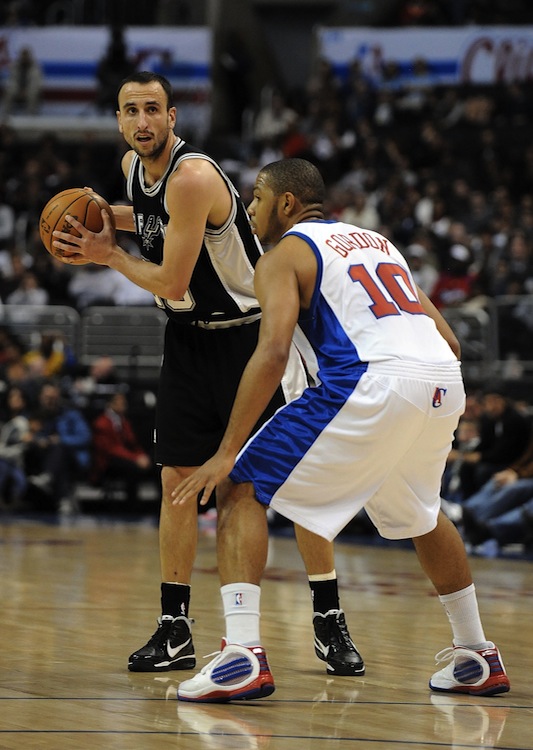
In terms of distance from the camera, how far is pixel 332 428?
4152 mm

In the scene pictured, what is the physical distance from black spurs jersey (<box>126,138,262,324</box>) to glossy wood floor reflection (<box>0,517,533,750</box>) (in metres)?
1.34

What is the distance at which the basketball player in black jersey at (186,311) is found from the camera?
4711mm

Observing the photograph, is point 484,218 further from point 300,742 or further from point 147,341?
point 300,742

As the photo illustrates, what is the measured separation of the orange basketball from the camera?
4801mm

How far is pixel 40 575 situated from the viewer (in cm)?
814

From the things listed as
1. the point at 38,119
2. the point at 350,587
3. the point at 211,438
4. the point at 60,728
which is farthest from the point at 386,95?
the point at 60,728

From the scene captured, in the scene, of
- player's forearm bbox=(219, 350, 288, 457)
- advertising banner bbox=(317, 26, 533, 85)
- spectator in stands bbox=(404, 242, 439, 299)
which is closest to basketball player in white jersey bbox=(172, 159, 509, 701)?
player's forearm bbox=(219, 350, 288, 457)

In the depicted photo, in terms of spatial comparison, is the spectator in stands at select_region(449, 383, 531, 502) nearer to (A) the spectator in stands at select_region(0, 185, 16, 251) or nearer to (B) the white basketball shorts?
(B) the white basketball shorts

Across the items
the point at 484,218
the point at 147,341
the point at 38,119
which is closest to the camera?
the point at 147,341

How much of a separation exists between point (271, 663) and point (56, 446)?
9171mm

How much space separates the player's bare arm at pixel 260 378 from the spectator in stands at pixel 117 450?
32.2 ft

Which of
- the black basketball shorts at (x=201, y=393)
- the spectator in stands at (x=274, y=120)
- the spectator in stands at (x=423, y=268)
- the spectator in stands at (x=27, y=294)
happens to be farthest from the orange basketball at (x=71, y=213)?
the spectator in stands at (x=274, y=120)

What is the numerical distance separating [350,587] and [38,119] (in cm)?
1440

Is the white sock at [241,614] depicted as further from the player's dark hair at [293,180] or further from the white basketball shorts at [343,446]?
the player's dark hair at [293,180]
